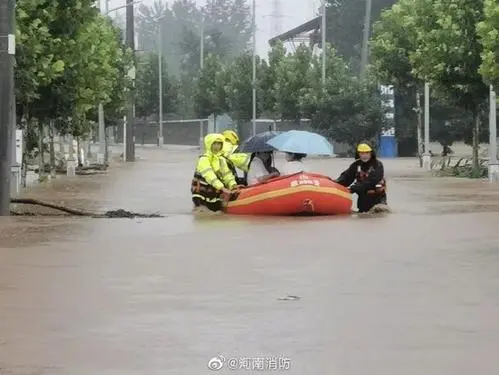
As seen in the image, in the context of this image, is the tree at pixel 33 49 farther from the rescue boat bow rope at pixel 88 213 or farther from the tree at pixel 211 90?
the tree at pixel 211 90

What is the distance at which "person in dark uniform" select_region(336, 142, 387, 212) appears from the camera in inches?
812

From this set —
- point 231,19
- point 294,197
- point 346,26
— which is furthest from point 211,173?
point 231,19

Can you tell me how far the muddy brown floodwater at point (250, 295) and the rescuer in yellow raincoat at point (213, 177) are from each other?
1.29m

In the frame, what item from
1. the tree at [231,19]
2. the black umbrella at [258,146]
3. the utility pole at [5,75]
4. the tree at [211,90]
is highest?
the tree at [231,19]

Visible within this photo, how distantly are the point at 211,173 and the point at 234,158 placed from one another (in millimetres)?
1083

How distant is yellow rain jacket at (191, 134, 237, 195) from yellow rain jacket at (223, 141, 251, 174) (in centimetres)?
28

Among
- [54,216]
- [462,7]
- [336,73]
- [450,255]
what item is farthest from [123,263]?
[336,73]

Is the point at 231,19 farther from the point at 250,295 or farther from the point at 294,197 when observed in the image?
the point at 250,295

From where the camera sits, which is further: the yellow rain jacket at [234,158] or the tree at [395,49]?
the tree at [395,49]

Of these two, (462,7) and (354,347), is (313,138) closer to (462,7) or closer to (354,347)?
(354,347)

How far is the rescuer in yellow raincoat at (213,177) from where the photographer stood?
20641mm

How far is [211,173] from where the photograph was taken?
20.7m

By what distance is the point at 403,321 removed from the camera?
31.0ft

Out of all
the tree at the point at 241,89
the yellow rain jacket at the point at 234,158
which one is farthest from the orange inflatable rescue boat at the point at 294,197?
the tree at the point at 241,89
